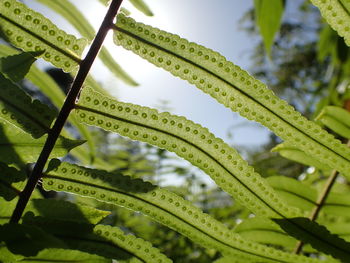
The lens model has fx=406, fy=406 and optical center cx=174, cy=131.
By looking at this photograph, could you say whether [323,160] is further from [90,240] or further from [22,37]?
[22,37]

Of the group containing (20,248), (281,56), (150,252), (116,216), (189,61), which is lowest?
(20,248)

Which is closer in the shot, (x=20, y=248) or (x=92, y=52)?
(x=20, y=248)

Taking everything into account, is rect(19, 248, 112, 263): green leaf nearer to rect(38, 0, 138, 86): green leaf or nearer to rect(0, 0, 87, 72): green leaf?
rect(0, 0, 87, 72): green leaf

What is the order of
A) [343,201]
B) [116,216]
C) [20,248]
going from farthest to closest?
[116,216] → [343,201] → [20,248]

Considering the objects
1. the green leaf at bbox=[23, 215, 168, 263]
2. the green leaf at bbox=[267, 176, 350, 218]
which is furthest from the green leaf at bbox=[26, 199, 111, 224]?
the green leaf at bbox=[267, 176, 350, 218]

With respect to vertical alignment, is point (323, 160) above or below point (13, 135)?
above

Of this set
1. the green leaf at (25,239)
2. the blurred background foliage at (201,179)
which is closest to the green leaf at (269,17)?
the blurred background foliage at (201,179)

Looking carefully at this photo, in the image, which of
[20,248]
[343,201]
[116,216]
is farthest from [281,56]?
[20,248]

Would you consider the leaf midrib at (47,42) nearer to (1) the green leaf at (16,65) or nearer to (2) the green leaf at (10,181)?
(1) the green leaf at (16,65)

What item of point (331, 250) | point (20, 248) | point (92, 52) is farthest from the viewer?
point (331, 250)
